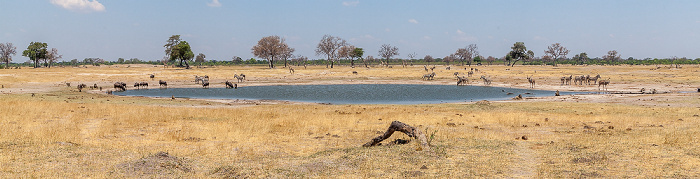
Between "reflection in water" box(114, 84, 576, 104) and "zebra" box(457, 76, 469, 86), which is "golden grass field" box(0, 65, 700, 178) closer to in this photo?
"reflection in water" box(114, 84, 576, 104)

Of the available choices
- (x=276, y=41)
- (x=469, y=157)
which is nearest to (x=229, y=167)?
(x=469, y=157)

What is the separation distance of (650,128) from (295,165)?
1554 cm

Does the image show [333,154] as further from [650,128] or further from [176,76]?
[176,76]

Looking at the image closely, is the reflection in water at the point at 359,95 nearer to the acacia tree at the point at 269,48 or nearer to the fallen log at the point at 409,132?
the fallen log at the point at 409,132

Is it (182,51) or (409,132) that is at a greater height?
(182,51)

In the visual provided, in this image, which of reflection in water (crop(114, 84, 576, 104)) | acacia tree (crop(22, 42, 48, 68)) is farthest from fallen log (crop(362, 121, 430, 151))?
acacia tree (crop(22, 42, 48, 68))

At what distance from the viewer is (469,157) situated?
12688 mm

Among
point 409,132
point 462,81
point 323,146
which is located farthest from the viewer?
point 462,81

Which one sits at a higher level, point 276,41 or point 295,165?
point 276,41

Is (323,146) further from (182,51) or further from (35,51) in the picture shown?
(35,51)

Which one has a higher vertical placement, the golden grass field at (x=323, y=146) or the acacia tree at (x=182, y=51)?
the acacia tree at (x=182, y=51)

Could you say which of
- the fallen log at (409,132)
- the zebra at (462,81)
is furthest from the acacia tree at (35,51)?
the fallen log at (409,132)

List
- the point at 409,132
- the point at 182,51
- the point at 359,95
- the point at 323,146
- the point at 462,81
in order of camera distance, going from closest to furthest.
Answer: the point at 409,132
the point at 323,146
the point at 359,95
the point at 462,81
the point at 182,51

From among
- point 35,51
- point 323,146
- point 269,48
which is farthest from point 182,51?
point 323,146
